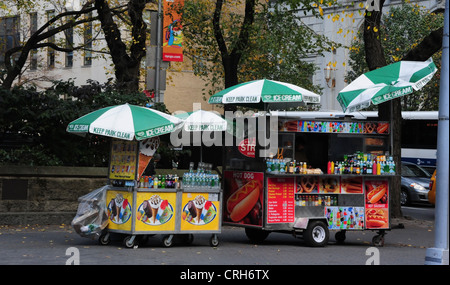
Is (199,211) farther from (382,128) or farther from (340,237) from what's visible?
(382,128)

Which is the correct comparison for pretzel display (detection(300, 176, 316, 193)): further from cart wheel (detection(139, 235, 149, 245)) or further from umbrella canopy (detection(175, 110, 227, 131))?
cart wheel (detection(139, 235, 149, 245))

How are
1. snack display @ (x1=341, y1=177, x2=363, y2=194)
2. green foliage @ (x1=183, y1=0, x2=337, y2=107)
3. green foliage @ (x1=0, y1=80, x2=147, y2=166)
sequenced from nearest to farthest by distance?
snack display @ (x1=341, y1=177, x2=363, y2=194) < green foliage @ (x1=0, y1=80, x2=147, y2=166) < green foliage @ (x1=183, y1=0, x2=337, y2=107)

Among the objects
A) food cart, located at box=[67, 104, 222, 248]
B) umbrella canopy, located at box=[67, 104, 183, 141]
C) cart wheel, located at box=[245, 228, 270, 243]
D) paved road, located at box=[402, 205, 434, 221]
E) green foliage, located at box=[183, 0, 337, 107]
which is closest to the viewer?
umbrella canopy, located at box=[67, 104, 183, 141]

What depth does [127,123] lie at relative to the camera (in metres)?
12.1

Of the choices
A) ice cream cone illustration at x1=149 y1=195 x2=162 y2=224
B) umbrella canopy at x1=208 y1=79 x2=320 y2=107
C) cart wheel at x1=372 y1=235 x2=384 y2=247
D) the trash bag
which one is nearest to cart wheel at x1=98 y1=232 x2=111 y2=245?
the trash bag

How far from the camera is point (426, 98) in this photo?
3975 cm

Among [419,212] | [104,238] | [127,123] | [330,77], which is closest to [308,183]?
[127,123]

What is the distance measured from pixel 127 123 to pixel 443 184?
→ 5.26 m

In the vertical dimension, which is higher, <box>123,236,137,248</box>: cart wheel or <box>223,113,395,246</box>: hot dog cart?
<box>223,113,395,246</box>: hot dog cart

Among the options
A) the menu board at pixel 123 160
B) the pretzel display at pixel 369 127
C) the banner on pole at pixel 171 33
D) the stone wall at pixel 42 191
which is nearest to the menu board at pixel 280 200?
the pretzel display at pixel 369 127

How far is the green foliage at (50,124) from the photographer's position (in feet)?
54.6

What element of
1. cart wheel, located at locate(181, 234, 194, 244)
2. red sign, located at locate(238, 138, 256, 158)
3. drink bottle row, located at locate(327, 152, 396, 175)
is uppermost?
red sign, located at locate(238, 138, 256, 158)

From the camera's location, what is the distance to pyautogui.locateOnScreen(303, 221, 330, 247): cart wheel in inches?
529

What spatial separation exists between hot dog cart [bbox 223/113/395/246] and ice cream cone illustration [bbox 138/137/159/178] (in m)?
1.82
